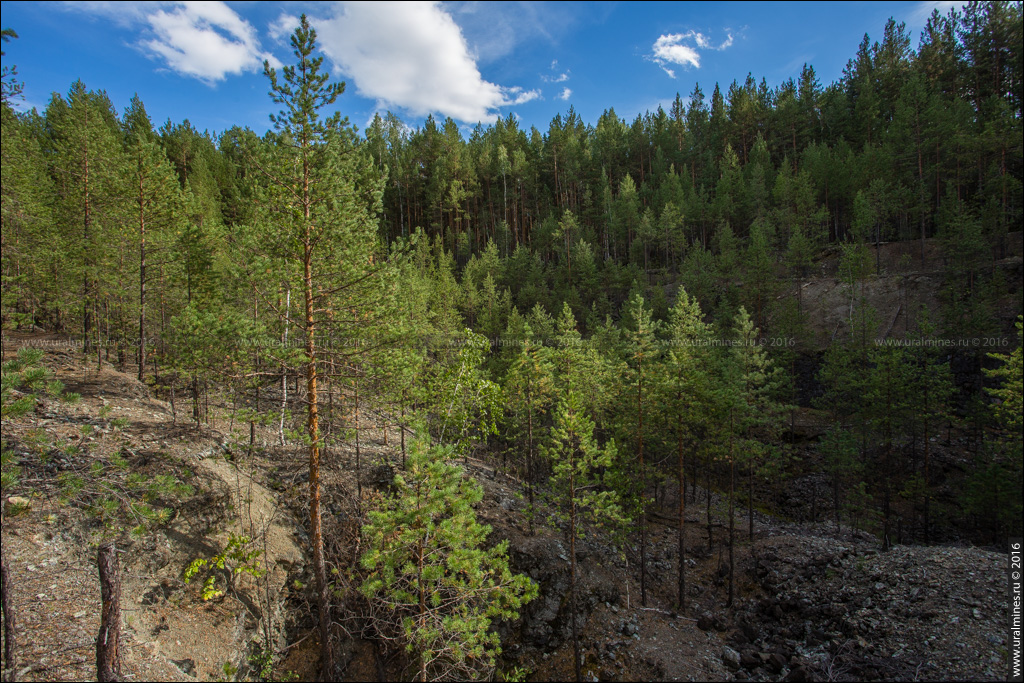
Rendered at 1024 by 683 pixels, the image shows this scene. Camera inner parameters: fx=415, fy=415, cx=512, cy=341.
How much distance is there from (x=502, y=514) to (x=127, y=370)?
18422 millimetres

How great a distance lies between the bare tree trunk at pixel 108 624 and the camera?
592 cm

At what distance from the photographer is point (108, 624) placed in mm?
6008

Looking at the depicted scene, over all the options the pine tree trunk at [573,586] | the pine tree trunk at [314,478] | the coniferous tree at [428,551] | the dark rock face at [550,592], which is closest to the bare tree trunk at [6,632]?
the pine tree trunk at [314,478]

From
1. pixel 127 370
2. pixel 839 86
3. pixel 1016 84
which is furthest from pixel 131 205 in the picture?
pixel 839 86

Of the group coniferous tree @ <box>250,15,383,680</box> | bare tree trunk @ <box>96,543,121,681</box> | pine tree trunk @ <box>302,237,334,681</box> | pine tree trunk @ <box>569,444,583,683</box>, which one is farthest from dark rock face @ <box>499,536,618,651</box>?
bare tree trunk @ <box>96,543,121,681</box>

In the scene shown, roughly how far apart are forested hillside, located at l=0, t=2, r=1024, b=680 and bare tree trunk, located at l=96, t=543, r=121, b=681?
3.46ft

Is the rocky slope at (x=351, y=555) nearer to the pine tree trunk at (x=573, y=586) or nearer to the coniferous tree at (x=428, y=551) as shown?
the pine tree trunk at (x=573, y=586)

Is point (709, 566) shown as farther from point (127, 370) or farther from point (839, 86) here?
point (839, 86)

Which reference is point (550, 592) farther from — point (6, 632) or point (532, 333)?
point (532, 333)

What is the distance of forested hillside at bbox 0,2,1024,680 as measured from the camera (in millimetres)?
8242

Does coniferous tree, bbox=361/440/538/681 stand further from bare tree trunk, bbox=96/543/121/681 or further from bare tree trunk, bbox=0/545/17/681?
bare tree trunk, bbox=0/545/17/681

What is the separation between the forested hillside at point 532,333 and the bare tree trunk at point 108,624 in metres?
1.06

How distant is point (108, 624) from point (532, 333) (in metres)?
22.7

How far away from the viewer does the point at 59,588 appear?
8.02 m
